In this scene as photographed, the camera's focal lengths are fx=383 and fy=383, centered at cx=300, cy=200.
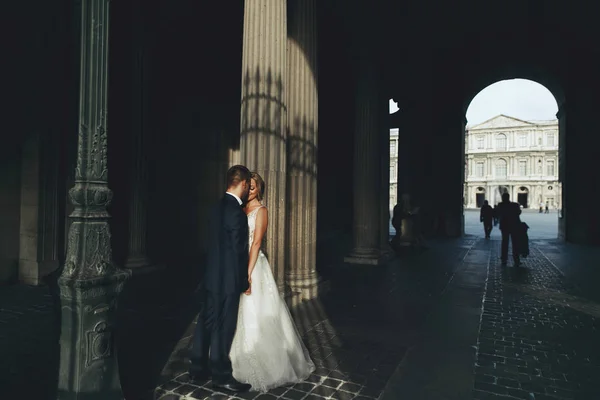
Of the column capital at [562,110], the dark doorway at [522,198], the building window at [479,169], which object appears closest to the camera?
the column capital at [562,110]

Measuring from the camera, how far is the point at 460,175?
19.5 m

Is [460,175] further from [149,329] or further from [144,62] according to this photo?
[149,329]

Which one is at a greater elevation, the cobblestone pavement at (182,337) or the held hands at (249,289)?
the held hands at (249,289)

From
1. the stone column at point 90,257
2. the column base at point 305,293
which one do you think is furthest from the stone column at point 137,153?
the stone column at point 90,257

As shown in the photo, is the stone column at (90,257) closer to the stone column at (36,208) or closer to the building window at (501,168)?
the stone column at (36,208)

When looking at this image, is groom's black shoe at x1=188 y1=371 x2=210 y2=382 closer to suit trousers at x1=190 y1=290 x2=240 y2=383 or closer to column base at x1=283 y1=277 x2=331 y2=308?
suit trousers at x1=190 y1=290 x2=240 y2=383

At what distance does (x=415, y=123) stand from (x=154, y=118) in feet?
44.6

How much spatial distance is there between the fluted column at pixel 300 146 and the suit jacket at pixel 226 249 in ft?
10.2

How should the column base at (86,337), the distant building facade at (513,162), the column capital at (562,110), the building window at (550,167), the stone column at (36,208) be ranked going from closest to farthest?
the column base at (86,337) < the stone column at (36,208) < the column capital at (562,110) < the building window at (550,167) < the distant building facade at (513,162)

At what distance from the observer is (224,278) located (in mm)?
3121

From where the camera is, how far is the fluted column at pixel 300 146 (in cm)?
630

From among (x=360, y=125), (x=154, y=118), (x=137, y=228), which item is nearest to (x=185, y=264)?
(x=137, y=228)

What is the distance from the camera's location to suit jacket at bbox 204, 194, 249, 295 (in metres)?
3.12

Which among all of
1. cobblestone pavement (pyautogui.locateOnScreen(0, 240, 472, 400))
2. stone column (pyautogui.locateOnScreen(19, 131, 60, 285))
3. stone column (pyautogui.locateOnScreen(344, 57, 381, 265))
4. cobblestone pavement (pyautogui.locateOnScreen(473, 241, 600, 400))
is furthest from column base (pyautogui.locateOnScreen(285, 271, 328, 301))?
stone column (pyautogui.locateOnScreen(19, 131, 60, 285))
